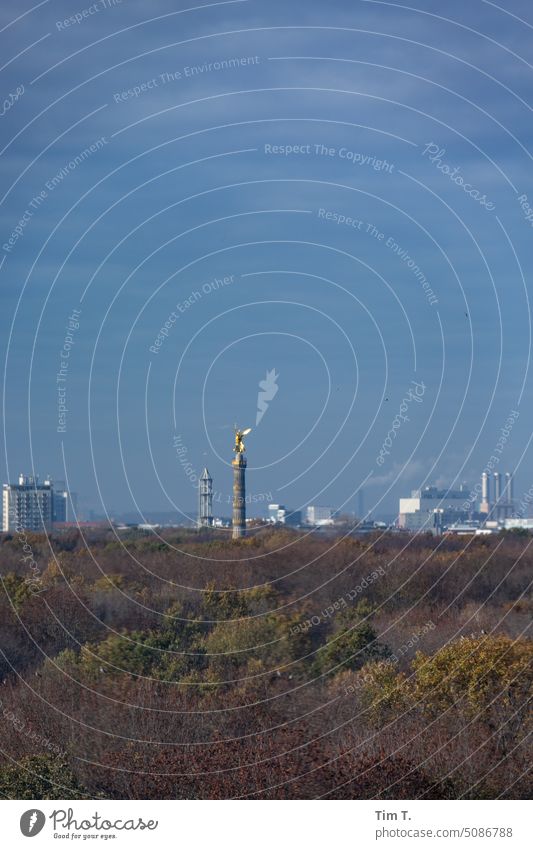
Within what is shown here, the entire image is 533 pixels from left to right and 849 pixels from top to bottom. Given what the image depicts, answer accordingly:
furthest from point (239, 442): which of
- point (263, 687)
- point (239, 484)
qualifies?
point (263, 687)

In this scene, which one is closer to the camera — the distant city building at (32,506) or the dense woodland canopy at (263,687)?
the dense woodland canopy at (263,687)

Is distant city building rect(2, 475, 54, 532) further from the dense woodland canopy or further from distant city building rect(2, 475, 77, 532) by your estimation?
the dense woodland canopy

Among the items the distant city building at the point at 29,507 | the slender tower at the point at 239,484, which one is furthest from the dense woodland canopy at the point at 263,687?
the distant city building at the point at 29,507

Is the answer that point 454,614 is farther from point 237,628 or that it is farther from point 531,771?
point 531,771

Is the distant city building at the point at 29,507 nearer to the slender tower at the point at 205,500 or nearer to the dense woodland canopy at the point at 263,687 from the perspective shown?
the slender tower at the point at 205,500

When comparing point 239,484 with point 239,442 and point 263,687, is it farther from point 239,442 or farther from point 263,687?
point 263,687

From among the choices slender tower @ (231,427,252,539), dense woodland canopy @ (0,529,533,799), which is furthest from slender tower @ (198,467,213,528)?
dense woodland canopy @ (0,529,533,799)
